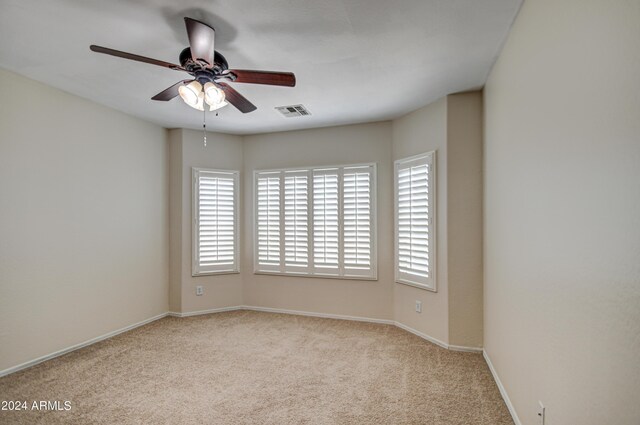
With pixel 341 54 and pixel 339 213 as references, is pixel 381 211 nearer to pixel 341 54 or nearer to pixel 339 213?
pixel 339 213

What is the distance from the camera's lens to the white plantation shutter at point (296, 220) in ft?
15.8

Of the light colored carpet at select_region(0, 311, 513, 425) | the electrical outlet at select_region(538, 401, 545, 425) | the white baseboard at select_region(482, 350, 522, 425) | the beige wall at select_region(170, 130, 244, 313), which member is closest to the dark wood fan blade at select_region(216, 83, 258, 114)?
the beige wall at select_region(170, 130, 244, 313)

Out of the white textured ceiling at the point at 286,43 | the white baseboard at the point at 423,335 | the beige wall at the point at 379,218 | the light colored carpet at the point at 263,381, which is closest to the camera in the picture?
the white textured ceiling at the point at 286,43

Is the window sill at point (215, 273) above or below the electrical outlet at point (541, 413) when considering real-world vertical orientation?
above

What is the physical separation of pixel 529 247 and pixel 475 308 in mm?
1702

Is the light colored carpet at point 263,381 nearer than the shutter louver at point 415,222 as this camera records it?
Yes

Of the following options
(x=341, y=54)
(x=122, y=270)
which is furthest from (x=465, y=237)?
(x=122, y=270)

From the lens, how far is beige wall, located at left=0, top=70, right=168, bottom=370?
3.04m

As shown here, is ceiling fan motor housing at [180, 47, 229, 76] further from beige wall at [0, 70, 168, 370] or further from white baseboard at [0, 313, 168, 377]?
white baseboard at [0, 313, 168, 377]

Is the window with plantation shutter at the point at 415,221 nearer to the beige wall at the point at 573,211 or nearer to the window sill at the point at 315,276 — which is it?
the window sill at the point at 315,276

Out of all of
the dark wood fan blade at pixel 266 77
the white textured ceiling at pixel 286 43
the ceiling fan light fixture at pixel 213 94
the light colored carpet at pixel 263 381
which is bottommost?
the light colored carpet at pixel 263 381

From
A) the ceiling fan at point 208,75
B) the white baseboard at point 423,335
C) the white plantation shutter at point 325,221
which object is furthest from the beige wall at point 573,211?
the white plantation shutter at point 325,221

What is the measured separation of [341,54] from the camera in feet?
8.84

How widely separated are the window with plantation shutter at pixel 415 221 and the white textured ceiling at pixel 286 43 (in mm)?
808
